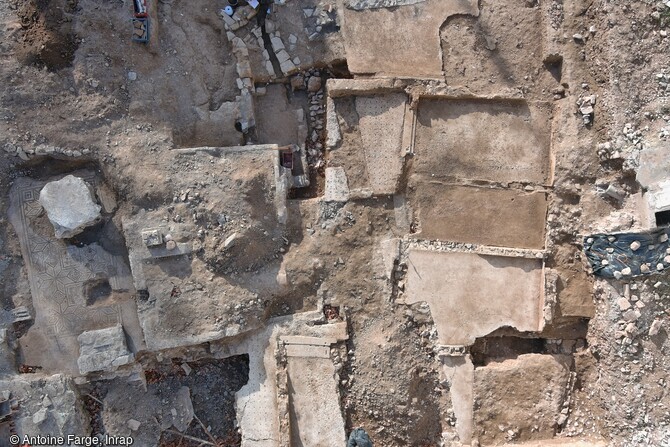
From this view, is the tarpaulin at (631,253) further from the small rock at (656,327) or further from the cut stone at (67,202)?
the cut stone at (67,202)

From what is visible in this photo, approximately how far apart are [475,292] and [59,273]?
5.96 m

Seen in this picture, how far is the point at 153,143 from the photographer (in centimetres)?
731

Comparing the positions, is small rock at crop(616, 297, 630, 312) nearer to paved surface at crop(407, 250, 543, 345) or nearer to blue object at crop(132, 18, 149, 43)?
paved surface at crop(407, 250, 543, 345)

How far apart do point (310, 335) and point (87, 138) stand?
414 centimetres

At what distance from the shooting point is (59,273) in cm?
765

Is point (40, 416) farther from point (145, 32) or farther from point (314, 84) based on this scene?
point (314, 84)

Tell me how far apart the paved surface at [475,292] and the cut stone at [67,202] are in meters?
4.60

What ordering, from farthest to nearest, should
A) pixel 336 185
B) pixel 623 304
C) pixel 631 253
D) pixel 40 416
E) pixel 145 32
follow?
1. pixel 336 185
2. pixel 145 32
3. pixel 40 416
4. pixel 623 304
5. pixel 631 253

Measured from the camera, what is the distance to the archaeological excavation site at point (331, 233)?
7227 mm

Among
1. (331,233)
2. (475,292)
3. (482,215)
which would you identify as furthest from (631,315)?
(331,233)

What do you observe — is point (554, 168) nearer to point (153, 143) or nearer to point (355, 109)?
point (355, 109)

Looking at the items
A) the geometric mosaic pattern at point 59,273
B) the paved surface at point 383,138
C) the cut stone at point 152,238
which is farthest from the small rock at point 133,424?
the paved surface at point 383,138

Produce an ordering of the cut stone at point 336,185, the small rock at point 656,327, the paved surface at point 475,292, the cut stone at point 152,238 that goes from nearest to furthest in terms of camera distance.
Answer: the small rock at point 656,327 → the cut stone at point 152,238 → the paved surface at point 475,292 → the cut stone at point 336,185

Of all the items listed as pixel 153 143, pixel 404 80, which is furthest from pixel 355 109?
pixel 153 143
